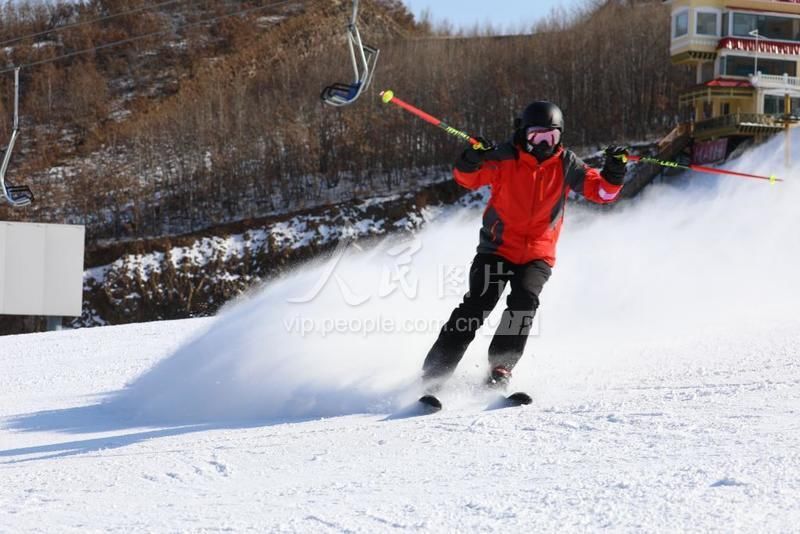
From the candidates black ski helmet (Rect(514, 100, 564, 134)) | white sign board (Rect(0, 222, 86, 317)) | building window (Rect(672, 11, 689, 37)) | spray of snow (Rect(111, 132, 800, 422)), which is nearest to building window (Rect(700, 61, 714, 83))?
building window (Rect(672, 11, 689, 37))

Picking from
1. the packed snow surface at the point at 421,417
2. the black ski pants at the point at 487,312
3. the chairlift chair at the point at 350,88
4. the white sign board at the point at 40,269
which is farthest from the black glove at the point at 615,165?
the white sign board at the point at 40,269

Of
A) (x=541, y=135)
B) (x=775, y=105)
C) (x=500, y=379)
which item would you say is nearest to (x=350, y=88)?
(x=541, y=135)

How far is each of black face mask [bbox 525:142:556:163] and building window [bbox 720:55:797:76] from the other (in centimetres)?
2229

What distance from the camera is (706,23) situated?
25562 mm

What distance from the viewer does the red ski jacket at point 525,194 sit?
16.6 ft

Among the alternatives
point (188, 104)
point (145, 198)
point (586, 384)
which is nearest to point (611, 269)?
point (586, 384)

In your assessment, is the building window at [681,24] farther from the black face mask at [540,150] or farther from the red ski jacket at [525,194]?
the black face mask at [540,150]

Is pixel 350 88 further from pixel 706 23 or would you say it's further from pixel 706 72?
pixel 706 72

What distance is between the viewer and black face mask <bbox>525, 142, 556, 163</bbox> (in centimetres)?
504

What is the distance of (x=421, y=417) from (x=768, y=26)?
24.7 metres

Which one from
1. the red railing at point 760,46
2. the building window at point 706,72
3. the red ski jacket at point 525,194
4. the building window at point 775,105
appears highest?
the red railing at point 760,46

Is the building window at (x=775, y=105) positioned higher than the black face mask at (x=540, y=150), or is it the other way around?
the building window at (x=775, y=105)

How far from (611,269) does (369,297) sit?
2806 mm

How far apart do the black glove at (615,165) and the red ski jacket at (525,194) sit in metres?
0.03
